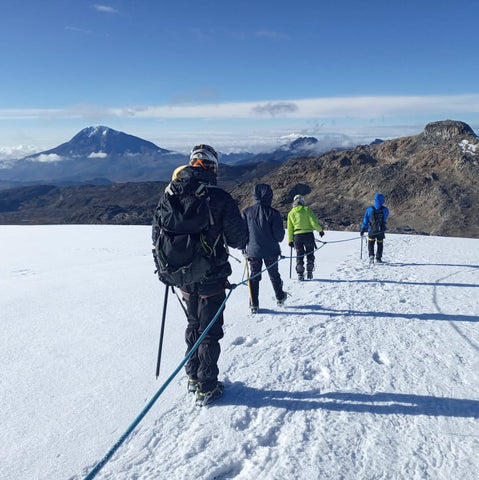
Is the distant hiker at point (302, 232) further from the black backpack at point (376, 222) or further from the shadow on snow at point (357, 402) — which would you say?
the shadow on snow at point (357, 402)

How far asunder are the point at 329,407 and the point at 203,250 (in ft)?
5.67

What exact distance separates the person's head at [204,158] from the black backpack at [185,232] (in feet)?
0.64

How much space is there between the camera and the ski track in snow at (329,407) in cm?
272

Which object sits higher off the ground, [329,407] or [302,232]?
[302,232]

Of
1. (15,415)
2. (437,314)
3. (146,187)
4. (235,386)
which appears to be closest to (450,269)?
(437,314)

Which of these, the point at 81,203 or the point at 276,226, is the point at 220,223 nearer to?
the point at 276,226

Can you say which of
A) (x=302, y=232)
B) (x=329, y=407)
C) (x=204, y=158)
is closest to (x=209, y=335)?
(x=329, y=407)

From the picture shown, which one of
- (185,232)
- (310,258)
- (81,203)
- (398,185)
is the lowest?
(81,203)

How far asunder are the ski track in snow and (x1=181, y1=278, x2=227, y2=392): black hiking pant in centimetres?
25

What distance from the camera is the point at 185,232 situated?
3.26 m

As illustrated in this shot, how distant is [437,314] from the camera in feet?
19.1

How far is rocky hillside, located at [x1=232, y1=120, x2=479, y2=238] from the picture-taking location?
192ft

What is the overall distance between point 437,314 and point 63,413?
A: 5070 mm

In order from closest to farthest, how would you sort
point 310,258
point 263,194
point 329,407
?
point 329,407, point 263,194, point 310,258
